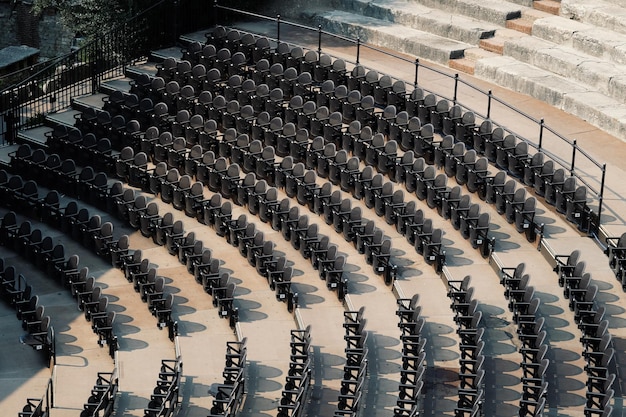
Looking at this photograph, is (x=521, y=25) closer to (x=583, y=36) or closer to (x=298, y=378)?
(x=583, y=36)

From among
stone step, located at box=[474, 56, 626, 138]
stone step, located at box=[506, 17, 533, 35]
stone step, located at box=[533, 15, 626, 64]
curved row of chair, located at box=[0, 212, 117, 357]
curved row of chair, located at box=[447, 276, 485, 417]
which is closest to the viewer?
curved row of chair, located at box=[447, 276, 485, 417]

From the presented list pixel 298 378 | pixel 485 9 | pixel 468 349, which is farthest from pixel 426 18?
pixel 298 378

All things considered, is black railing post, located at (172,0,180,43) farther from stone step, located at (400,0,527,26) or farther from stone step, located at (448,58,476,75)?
stone step, located at (448,58,476,75)

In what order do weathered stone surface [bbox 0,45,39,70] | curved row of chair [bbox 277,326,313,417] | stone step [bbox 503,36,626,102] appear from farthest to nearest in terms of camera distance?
weathered stone surface [bbox 0,45,39,70] < stone step [bbox 503,36,626,102] < curved row of chair [bbox 277,326,313,417]

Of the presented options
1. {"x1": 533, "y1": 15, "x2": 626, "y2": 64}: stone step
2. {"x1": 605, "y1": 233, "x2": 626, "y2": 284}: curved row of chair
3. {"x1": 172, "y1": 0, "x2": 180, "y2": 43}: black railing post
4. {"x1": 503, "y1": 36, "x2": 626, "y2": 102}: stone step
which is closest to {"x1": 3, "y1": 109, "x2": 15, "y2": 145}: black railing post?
{"x1": 172, "y1": 0, "x2": 180, "y2": 43}: black railing post

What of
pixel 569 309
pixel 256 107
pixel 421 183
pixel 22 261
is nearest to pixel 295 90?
pixel 256 107

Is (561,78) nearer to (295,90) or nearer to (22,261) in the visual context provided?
(295,90)
